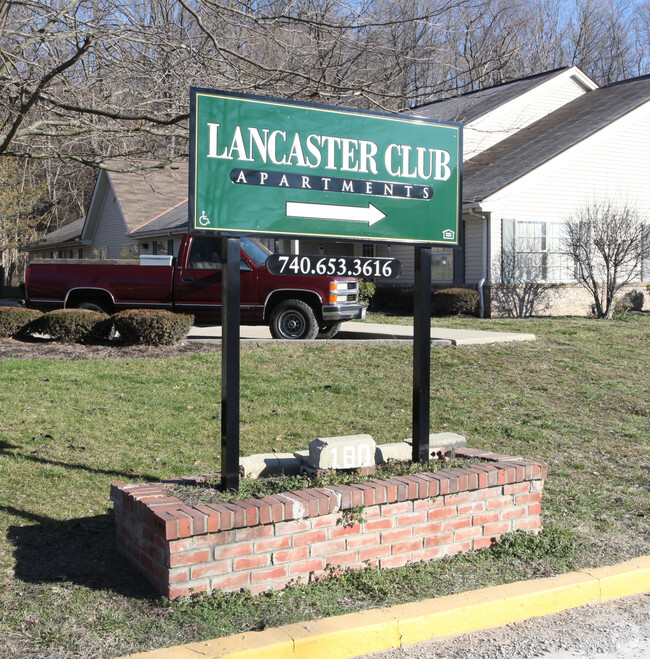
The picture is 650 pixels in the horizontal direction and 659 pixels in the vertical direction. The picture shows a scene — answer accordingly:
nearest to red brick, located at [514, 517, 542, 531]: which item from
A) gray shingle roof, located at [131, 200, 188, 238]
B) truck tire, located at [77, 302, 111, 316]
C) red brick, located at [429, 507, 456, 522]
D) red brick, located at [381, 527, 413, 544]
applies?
red brick, located at [429, 507, 456, 522]

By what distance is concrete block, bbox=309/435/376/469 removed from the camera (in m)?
4.84

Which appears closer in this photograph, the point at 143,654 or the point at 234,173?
the point at 143,654

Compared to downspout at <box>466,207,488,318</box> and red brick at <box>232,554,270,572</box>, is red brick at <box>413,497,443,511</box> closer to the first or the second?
red brick at <box>232,554,270,572</box>

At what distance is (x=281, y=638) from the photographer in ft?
11.8

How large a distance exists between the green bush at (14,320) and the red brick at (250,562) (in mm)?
8993

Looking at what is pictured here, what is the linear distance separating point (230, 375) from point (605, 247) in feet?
55.7

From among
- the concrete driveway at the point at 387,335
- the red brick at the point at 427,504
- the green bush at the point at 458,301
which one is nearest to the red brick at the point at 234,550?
the red brick at the point at 427,504

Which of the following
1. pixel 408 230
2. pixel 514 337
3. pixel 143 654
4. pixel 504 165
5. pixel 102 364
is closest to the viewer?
pixel 143 654

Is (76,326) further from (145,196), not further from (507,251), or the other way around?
(145,196)

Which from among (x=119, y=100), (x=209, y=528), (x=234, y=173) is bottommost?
(x=209, y=528)

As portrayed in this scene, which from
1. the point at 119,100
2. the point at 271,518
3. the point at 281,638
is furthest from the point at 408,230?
the point at 119,100

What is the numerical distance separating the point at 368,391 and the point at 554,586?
191 inches

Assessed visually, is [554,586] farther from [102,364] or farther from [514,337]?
[514,337]

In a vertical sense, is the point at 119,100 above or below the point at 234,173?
above
